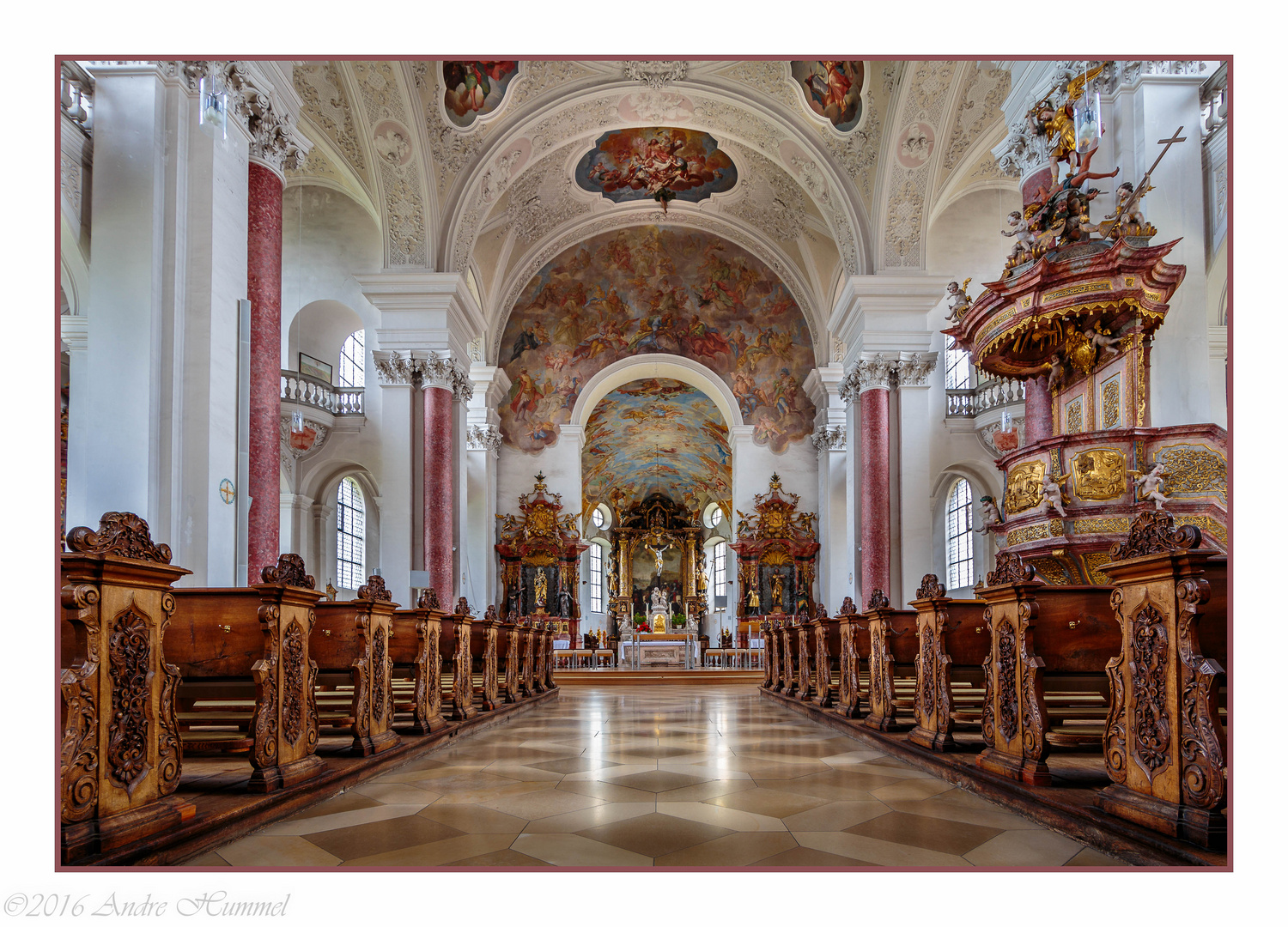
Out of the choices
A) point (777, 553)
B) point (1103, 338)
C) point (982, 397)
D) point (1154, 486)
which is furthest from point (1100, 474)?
point (777, 553)

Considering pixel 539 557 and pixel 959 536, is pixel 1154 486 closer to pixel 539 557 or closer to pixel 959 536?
pixel 959 536

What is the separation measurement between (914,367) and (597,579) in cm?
2232

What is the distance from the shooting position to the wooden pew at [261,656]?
159 inches

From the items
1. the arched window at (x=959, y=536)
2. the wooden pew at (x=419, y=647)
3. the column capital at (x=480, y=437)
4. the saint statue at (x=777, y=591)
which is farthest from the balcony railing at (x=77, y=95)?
the saint statue at (x=777, y=591)

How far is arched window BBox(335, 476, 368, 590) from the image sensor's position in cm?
1897

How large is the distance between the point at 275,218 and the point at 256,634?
5307 millimetres

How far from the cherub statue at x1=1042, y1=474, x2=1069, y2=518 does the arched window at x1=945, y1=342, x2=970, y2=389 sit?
1178 centimetres

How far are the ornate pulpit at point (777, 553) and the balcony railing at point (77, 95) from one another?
54.4 feet

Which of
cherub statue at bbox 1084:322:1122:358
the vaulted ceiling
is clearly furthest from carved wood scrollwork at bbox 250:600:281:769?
the vaulted ceiling

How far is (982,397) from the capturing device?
17.7m

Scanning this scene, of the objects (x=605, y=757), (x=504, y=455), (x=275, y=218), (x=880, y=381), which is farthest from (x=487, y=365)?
(x=605, y=757)

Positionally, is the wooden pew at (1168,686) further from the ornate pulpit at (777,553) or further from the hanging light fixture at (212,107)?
A: the ornate pulpit at (777,553)

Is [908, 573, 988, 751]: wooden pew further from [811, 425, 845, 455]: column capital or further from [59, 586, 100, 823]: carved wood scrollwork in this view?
[811, 425, 845, 455]: column capital

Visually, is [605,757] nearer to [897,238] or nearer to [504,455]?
[897,238]
